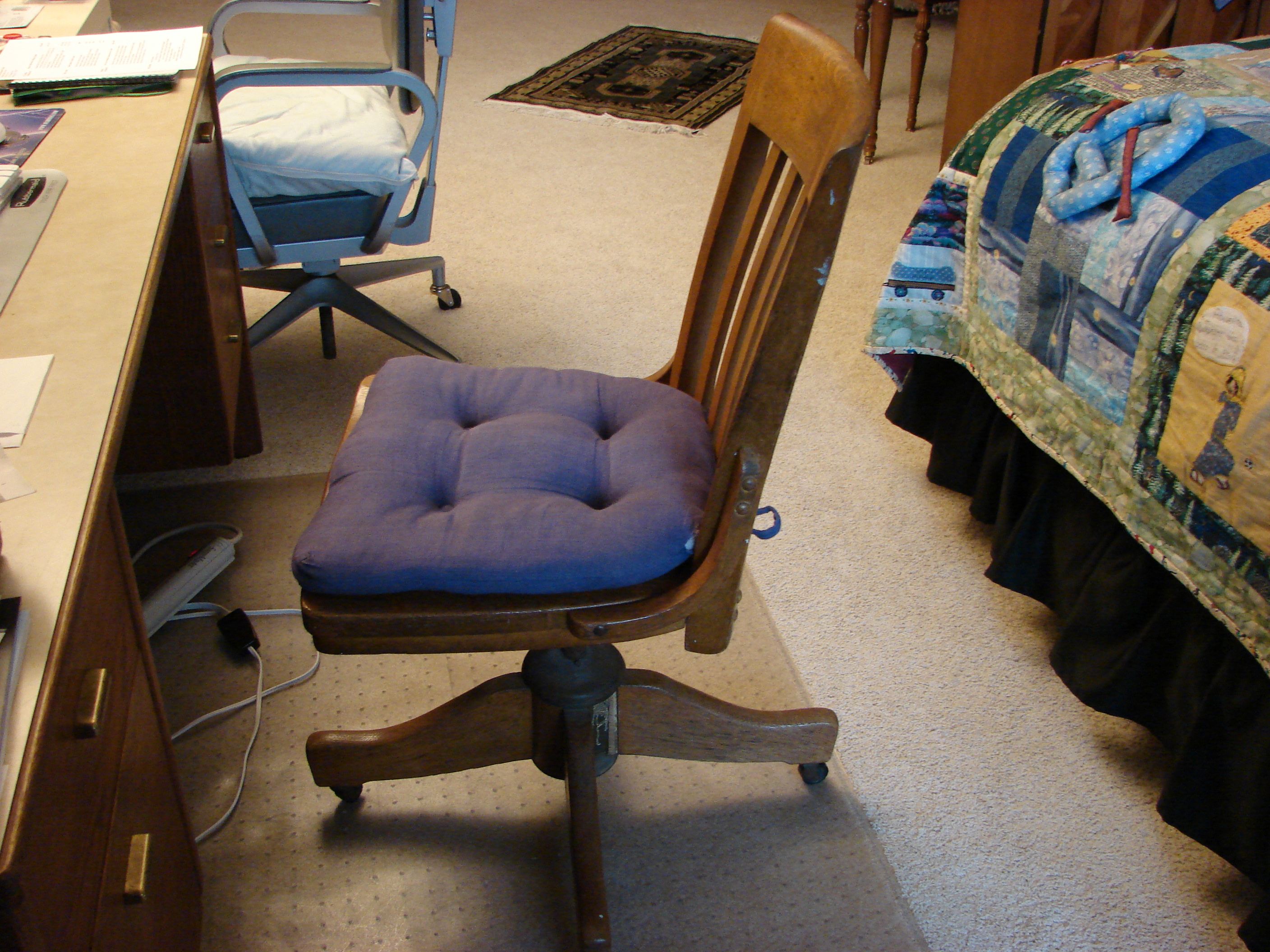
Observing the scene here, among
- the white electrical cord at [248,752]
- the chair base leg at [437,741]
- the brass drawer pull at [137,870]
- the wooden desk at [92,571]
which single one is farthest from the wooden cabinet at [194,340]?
the brass drawer pull at [137,870]

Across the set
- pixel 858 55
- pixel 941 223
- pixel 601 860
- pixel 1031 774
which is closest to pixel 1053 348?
pixel 941 223

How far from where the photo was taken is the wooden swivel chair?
867 millimetres

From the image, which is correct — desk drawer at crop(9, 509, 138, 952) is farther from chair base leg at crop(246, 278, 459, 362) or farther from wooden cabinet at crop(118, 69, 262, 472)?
chair base leg at crop(246, 278, 459, 362)

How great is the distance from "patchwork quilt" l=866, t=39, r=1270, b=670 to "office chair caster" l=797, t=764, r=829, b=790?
1.57ft

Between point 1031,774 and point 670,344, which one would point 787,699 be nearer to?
point 1031,774

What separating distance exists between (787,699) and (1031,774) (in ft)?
1.04

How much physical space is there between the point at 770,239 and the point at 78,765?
705 mm

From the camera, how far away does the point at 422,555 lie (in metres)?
0.90

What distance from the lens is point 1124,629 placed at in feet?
4.47

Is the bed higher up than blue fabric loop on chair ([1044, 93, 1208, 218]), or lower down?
lower down

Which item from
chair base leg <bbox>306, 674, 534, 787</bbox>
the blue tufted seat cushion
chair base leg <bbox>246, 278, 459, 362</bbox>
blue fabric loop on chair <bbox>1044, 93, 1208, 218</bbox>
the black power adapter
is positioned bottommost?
the black power adapter

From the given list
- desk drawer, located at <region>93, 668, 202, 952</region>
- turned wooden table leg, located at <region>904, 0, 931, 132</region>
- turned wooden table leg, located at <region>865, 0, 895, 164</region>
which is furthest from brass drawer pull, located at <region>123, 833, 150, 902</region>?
turned wooden table leg, located at <region>904, 0, 931, 132</region>

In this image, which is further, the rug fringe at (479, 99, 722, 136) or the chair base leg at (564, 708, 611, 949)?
the rug fringe at (479, 99, 722, 136)

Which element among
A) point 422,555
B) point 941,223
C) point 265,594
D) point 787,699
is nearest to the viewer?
point 422,555
